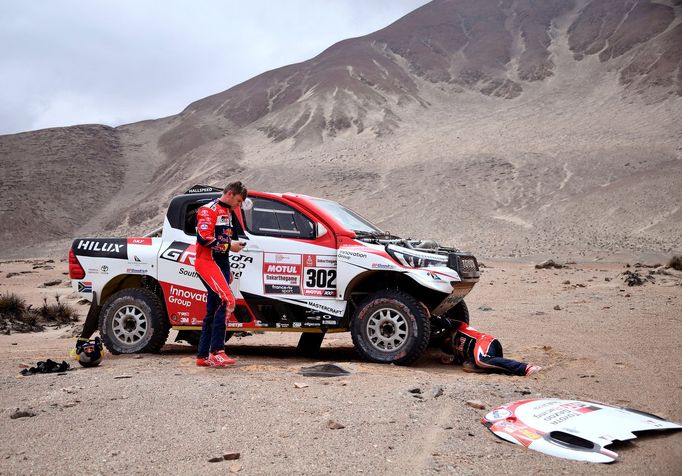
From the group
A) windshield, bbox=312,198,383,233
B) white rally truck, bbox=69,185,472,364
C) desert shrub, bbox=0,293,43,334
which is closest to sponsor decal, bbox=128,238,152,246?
white rally truck, bbox=69,185,472,364

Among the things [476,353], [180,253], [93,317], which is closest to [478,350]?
[476,353]

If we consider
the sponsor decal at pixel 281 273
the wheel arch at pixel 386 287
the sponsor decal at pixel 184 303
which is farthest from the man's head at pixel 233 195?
the wheel arch at pixel 386 287

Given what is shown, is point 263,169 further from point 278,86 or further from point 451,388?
point 451,388

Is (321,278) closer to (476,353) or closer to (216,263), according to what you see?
(216,263)

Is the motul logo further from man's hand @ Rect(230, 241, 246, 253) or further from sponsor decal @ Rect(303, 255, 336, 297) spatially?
man's hand @ Rect(230, 241, 246, 253)

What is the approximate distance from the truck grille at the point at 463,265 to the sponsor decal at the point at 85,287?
14.4ft

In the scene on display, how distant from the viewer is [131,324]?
7.76 meters

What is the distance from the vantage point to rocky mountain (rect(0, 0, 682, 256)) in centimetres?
4200

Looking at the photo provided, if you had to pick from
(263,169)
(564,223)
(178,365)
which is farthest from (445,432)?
(263,169)

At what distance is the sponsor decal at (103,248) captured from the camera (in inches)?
310

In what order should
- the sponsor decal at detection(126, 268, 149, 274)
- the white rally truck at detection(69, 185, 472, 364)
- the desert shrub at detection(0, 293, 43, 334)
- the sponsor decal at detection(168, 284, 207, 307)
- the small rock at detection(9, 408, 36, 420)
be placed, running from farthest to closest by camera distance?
the desert shrub at detection(0, 293, 43, 334) → the sponsor decal at detection(126, 268, 149, 274) → the sponsor decal at detection(168, 284, 207, 307) → the white rally truck at detection(69, 185, 472, 364) → the small rock at detection(9, 408, 36, 420)

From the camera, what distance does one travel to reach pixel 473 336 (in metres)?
7.12

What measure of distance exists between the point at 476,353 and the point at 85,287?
4.74m

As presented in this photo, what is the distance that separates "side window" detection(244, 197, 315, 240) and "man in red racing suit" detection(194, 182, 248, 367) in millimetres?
672
